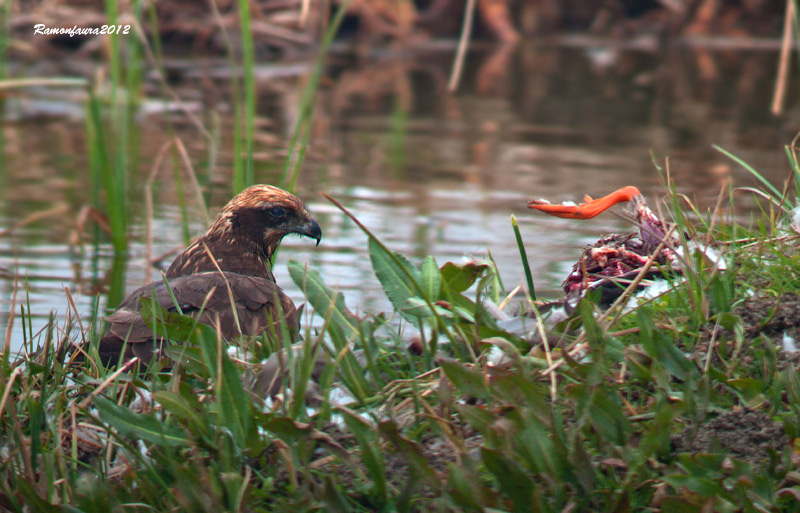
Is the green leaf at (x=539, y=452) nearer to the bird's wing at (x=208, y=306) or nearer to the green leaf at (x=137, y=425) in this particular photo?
the green leaf at (x=137, y=425)

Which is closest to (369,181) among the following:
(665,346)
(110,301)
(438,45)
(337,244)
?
(337,244)

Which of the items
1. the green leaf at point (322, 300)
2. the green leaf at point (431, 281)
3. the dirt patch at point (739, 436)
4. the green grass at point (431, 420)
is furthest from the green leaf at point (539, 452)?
the green leaf at point (322, 300)

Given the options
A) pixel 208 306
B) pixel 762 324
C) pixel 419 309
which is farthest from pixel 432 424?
pixel 208 306

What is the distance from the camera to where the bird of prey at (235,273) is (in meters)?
3.37

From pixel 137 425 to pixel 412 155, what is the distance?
6.88 metres

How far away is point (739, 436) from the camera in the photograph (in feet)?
8.23

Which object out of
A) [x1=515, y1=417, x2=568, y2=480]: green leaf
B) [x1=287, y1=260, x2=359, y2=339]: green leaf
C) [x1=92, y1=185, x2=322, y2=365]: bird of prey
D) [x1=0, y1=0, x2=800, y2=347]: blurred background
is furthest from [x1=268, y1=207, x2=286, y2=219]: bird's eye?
[x1=515, y1=417, x2=568, y2=480]: green leaf

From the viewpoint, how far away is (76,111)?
11.2 meters

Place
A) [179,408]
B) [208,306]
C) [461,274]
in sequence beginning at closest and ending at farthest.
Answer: [179,408], [461,274], [208,306]

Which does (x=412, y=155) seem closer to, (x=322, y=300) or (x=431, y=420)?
(x=322, y=300)

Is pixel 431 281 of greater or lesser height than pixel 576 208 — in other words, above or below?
below

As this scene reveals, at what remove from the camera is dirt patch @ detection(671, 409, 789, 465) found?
246 cm

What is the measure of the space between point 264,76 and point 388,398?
11.9 metres

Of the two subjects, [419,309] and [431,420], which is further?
[419,309]
